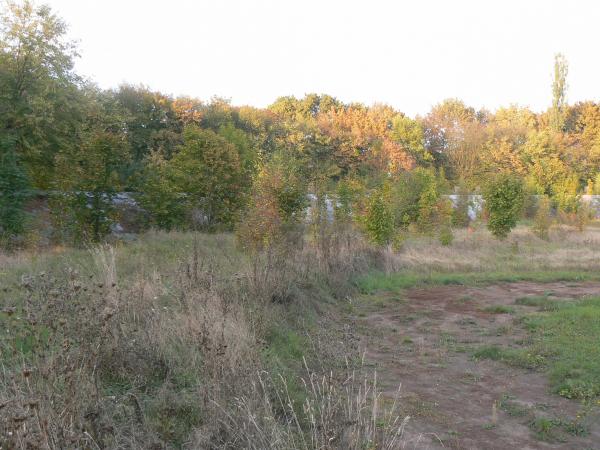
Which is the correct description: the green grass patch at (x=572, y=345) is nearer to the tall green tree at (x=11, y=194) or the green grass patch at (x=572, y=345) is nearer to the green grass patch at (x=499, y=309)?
the green grass patch at (x=499, y=309)

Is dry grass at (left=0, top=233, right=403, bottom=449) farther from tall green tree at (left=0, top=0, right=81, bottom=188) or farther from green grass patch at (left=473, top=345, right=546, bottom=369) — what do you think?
tall green tree at (left=0, top=0, right=81, bottom=188)

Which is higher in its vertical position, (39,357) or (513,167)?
(513,167)

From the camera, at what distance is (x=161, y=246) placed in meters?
12.8

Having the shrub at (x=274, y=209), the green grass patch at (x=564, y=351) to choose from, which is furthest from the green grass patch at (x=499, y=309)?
the shrub at (x=274, y=209)

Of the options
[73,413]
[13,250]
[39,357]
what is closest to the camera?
[73,413]

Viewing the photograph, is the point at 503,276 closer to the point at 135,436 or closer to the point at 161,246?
the point at 161,246

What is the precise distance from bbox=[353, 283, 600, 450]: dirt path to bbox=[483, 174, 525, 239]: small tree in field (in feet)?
28.4

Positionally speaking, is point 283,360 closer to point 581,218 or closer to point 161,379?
point 161,379

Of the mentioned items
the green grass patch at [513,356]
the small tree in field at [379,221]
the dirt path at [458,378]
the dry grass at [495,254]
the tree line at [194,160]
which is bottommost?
the dirt path at [458,378]

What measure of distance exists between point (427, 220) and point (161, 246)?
1130 centimetres

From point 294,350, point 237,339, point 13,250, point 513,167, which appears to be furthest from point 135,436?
point 513,167

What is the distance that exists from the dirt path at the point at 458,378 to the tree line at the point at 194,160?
3289 mm

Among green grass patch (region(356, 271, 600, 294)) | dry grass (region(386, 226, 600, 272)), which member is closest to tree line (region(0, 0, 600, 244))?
dry grass (region(386, 226, 600, 272))

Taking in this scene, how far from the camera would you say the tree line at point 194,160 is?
1358 centimetres
